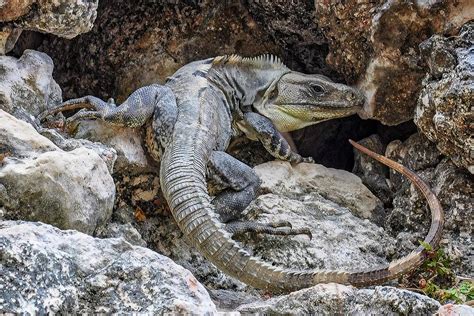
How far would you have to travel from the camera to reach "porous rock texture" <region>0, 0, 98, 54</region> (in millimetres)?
3982

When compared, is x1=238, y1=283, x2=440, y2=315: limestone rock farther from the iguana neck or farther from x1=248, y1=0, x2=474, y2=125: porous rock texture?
the iguana neck

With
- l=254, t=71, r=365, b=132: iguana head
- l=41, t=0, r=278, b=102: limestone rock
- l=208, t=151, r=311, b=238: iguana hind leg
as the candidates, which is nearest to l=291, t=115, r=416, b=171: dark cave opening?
l=254, t=71, r=365, b=132: iguana head

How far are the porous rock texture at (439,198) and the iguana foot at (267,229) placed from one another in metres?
0.61

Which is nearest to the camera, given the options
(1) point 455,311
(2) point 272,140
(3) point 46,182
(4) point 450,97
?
(1) point 455,311

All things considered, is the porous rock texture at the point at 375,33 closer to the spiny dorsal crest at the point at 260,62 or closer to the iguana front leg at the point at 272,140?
the spiny dorsal crest at the point at 260,62

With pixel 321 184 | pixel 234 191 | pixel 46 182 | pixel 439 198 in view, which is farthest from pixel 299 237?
pixel 46 182

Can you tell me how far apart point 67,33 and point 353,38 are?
1.74 meters

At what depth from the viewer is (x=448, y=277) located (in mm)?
4008

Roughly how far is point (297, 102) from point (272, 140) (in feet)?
1.48

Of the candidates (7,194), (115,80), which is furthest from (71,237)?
(115,80)

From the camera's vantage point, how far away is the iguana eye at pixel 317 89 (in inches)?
211

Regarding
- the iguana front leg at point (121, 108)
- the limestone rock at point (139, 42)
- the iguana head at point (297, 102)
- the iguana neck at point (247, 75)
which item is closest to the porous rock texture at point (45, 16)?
the iguana front leg at point (121, 108)

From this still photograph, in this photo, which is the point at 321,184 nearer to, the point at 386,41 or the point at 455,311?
the point at 386,41

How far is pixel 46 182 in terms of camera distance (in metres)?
3.20
